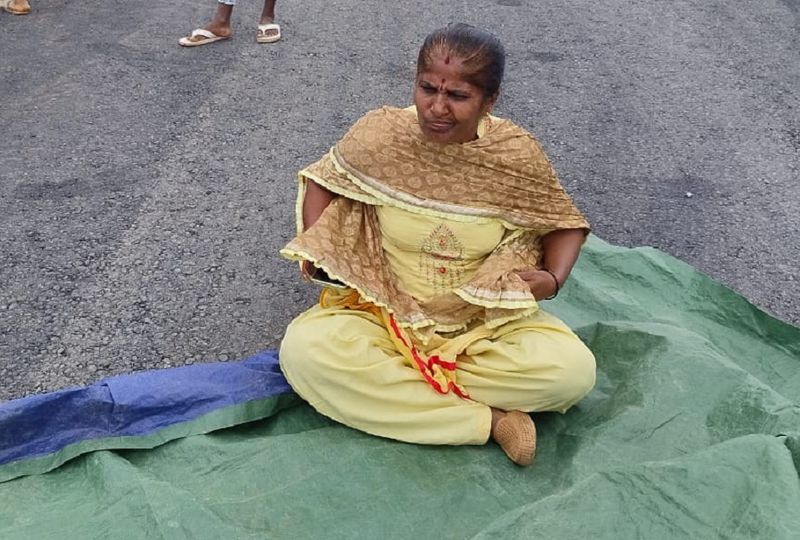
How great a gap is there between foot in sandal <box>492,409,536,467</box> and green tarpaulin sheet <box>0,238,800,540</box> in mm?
34

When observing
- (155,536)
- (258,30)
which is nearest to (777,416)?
(155,536)

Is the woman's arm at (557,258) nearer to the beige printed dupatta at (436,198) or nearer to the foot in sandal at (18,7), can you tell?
the beige printed dupatta at (436,198)

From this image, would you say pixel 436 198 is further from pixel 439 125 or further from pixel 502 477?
pixel 502 477

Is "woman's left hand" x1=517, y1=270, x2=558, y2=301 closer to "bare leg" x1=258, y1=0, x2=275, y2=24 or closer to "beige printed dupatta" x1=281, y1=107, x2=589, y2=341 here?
"beige printed dupatta" x1=281, y1=107, x2=589, y2=341

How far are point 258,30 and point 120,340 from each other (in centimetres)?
317

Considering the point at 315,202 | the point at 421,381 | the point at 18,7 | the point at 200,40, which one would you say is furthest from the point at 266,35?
the point at 421,381

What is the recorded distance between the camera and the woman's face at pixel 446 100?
198cm

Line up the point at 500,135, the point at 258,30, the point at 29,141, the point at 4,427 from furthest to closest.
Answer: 1. the point at 258,30
2. the point at 29,141
3. the point at 500,135
4. the point at 4,427

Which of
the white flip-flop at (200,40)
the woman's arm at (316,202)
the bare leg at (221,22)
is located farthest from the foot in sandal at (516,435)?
the bare leg at (221,22)

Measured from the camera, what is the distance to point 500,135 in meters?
2.18

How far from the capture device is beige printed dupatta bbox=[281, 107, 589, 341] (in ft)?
7.05

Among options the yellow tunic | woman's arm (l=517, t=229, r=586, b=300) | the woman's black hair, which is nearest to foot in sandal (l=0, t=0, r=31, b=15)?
the yellow tunic

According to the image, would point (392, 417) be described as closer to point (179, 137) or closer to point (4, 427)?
point (4, 427)

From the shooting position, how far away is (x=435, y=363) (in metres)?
2.15
